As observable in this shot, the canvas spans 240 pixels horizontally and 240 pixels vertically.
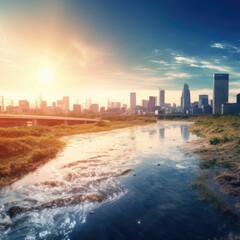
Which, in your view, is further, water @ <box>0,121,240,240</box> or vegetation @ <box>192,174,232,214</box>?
vegetation @ <box>192,174,232,214</box>

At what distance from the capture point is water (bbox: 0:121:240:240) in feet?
40.7

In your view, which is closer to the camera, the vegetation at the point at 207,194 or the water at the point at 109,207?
the water at the point at 109,207

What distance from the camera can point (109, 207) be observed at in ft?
50.9

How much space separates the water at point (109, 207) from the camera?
40.7ft

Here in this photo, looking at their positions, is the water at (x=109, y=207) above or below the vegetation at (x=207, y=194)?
below

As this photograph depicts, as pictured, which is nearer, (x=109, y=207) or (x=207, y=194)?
(x=109, y=207)

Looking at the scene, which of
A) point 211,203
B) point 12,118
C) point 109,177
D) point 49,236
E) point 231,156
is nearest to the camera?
point 49,236

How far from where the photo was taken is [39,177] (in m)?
22.5

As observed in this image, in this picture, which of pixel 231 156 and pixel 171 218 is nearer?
pixel 171 218

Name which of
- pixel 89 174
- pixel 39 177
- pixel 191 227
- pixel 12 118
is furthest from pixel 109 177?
pixel 12 118

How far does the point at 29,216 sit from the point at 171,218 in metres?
7.56

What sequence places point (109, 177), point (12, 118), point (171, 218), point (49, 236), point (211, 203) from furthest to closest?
point (12, 118)
point (109, 177)
point (211, 203)
point (171, 218)
point (49, 236)

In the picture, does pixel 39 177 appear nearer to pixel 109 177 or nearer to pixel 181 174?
pixel 109 177

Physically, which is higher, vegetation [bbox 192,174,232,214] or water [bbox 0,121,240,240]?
vegetation [bbox 192,174,232,214]
